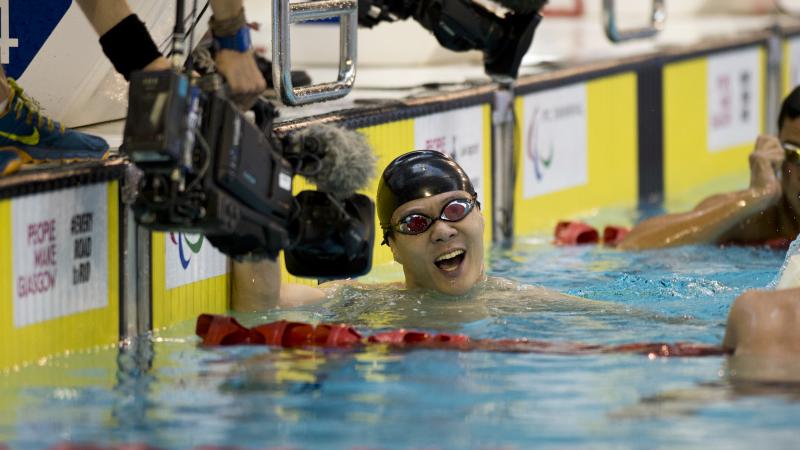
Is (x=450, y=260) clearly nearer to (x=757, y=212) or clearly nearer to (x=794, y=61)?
(x=757, y=212)

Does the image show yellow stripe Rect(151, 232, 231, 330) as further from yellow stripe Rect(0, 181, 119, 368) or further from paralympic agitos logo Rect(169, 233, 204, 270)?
yellow stripe Rect(0, 181, 119, 368)

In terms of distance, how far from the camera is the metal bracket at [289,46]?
465 cm

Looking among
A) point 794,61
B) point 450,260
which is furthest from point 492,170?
point 794,61

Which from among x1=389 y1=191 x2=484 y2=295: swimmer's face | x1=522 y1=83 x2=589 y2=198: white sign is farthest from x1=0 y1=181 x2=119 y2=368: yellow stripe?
x1=522 y1=83 x2=589 y2=198: white sign

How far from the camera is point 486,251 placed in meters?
5.89

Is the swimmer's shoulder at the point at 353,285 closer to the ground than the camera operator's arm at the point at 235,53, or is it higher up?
closer to the ground

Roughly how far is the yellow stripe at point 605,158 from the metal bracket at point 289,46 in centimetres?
160

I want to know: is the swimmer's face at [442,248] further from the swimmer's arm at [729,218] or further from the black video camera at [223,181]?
the swimmer's arm at [729,218]

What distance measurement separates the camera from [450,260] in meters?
4.50

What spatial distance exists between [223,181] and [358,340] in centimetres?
61

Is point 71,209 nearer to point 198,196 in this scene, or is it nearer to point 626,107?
point 198,196

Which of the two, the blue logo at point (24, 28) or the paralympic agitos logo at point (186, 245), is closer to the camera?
the paralympic agitos logo at point (186, 245)

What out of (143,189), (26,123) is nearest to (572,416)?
(143,189)

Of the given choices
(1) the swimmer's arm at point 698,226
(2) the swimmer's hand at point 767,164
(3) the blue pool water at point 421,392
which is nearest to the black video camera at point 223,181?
(3) the blue pool water at point 421,392
